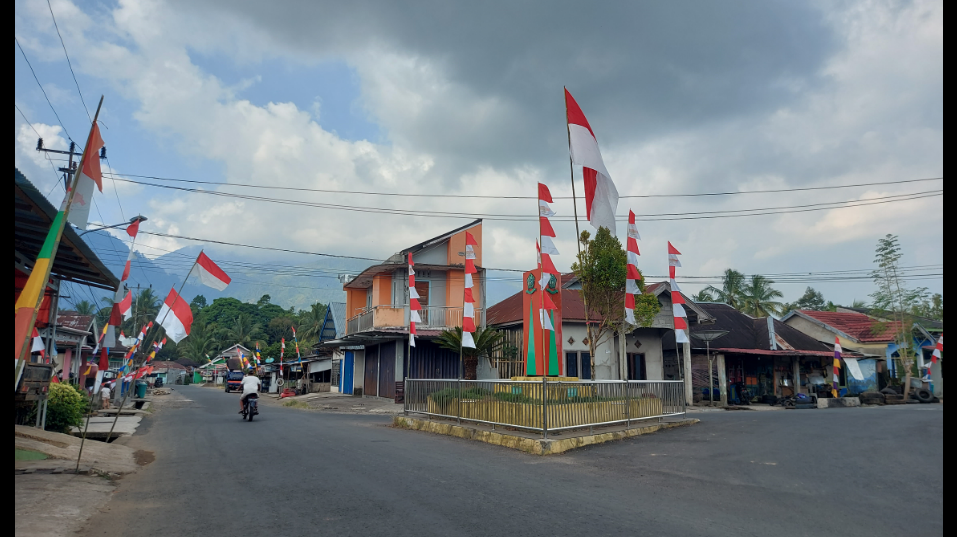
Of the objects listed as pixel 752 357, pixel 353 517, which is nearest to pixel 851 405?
pixel 752 357

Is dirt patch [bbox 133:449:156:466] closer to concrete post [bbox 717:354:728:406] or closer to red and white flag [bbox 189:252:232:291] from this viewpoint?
red and white flag [bbox 189:252:232:291]

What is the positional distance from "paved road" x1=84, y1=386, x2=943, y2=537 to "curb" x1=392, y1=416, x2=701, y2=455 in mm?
325

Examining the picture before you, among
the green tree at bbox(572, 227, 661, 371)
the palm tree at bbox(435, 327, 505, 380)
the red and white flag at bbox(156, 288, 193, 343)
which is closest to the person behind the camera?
the red and white flag at bbox(156, 288, 193, 343)

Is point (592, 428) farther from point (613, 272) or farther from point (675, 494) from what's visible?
point (613, 272)

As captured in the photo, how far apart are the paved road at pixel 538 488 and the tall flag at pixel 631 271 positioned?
3.42 m

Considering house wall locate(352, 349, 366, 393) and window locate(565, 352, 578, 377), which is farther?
house wall locate(352, 349, 366, 393)

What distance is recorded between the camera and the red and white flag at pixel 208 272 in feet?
30.3

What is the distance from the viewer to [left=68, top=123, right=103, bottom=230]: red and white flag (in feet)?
19.0

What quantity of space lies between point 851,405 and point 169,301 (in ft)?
90.3

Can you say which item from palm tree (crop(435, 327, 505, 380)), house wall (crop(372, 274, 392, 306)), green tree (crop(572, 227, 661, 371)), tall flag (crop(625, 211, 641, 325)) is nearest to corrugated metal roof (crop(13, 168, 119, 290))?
tall flag (crop(625, 211, 641, 325))

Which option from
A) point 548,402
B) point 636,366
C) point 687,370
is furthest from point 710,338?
point 548,402

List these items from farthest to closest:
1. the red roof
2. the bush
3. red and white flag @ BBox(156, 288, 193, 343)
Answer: the red roof < the bush < red and white flag @ BBox(156, 288, 193, 343)

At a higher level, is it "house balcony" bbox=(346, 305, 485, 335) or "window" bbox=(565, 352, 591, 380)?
"house balcony" bbox=(346, 305, 485, 335)
